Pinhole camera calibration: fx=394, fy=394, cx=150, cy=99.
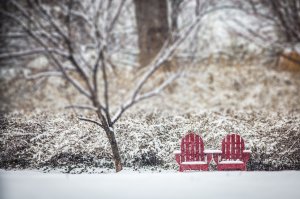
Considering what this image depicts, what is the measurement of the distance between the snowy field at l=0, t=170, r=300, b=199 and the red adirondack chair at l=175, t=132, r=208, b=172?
267 mm

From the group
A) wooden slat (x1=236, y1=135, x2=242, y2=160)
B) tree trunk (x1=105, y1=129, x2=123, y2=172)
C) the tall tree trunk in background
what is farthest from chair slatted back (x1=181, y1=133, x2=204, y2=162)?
the tall tree trunk in background

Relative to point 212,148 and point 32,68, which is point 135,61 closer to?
point 32,68


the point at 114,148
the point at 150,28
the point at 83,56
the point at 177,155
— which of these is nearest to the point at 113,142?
the point at 114,148

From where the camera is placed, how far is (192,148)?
6.29 meters

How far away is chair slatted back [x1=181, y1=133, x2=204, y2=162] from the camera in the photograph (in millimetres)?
6238

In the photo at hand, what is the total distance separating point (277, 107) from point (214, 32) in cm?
521

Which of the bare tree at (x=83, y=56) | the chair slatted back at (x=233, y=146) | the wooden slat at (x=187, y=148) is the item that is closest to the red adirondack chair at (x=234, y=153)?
the chair slatted back at (x=233, y=146)

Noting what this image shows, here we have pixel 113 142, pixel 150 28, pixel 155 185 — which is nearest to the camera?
pixel 155 185

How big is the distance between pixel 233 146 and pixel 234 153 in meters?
0.12

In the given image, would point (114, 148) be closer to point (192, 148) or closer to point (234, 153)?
point (192, 148)

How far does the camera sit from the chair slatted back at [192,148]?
20.5ft

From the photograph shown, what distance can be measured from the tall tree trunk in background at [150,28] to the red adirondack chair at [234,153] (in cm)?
504

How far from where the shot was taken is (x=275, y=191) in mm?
5176

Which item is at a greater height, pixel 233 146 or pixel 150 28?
pixel 150 28
